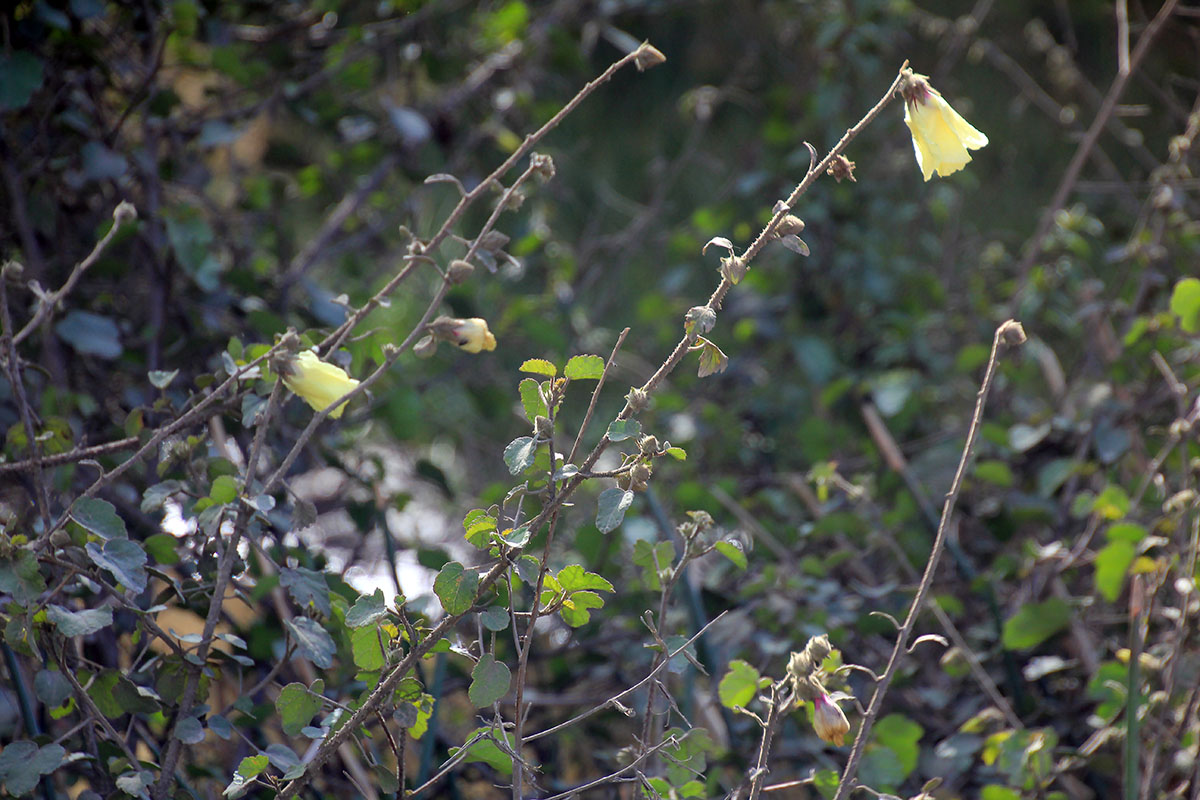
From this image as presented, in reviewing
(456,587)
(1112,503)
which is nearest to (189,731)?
(456,587)

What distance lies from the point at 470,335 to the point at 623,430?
13 centimetres

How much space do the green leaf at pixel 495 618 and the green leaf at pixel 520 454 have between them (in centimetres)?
9

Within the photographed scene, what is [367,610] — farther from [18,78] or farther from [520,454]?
[18,78]

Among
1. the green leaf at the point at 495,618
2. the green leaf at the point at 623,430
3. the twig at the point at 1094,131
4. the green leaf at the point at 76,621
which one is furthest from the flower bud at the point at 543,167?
the twig at the point at 1094,131

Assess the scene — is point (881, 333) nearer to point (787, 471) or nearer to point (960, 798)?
point (787, 471)

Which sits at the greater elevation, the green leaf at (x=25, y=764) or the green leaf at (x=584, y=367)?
the green leaf at (x=584, y=367)

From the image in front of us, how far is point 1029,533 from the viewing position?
1.47m

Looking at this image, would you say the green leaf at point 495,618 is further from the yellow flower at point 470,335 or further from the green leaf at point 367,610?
the yellow flower at point 470,335

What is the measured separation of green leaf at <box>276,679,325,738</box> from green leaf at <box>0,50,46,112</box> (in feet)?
2.61

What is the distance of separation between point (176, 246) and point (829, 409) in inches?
44.7

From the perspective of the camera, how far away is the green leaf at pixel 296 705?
0.64m

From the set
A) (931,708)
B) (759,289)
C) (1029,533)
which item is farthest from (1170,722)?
(759,289)

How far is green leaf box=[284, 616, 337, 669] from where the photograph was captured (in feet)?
2.18

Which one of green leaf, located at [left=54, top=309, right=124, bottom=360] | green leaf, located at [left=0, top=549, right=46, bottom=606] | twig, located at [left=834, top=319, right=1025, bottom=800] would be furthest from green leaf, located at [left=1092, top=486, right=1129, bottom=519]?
green leaf, located at [left=54, top=309, right=124, bottom=360]
